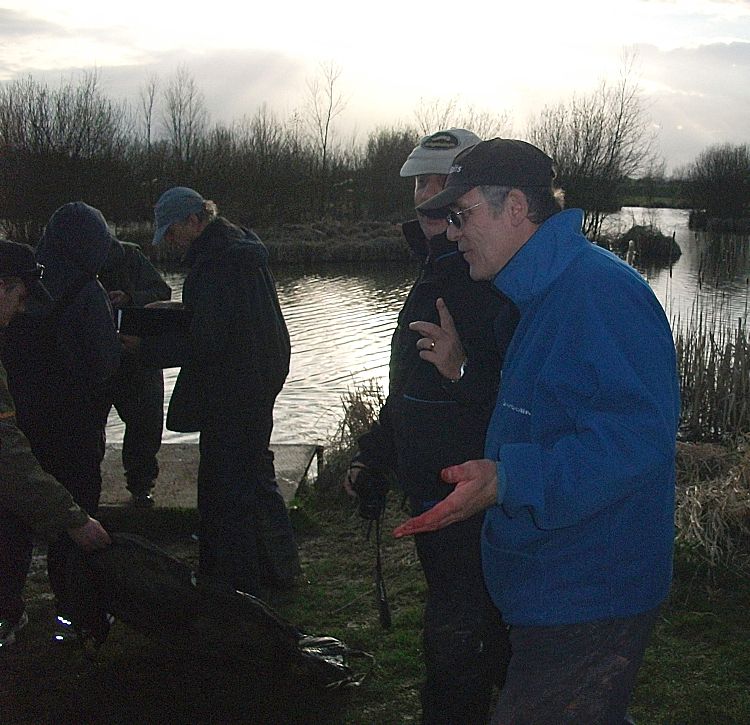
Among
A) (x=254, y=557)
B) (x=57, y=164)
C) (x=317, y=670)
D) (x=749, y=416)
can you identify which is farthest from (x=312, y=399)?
(x=57, y=164)

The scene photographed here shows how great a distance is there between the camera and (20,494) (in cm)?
322

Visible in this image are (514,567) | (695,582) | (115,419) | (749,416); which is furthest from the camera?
(115,419)

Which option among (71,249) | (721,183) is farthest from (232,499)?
(721,183)

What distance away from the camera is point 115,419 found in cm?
923

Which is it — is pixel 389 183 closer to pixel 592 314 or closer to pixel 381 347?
pixel 381 347

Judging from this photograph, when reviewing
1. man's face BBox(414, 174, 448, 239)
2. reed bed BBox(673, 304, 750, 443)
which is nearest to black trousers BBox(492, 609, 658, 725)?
man's face BBox(414, 174, 448, 239)

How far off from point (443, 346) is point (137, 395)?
3.29 meters

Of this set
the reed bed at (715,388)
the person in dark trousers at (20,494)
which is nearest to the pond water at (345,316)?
the reed bed at (715,388)

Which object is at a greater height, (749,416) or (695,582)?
(749,416)

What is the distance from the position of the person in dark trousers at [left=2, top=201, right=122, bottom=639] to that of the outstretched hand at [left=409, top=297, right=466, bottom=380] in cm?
169

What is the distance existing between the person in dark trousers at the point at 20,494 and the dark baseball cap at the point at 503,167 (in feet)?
6.24

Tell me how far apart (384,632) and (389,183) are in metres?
36.2

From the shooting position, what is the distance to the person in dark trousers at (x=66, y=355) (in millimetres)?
3836

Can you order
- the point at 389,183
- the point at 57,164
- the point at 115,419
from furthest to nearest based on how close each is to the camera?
1. the point at 389,183
2. the point at 57,164
3. the point at 115,419
